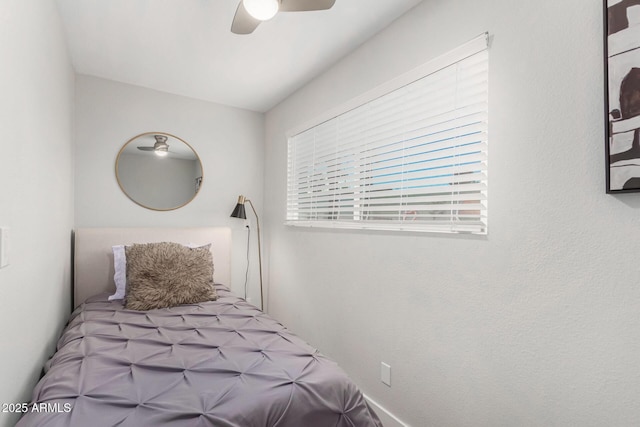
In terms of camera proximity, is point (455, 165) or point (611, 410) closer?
point (611, 410)

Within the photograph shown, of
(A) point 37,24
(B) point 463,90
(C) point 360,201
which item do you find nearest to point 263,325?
(C) point 360,201

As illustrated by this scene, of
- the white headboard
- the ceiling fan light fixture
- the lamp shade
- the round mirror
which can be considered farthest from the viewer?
the lamp shade

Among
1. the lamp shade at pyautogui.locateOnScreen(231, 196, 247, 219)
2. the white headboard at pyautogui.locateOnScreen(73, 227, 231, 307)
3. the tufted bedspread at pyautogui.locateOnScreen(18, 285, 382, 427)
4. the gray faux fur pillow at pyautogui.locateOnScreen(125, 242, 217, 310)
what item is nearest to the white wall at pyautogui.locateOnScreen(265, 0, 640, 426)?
the tufted bedspread at pyautogui.locateOnScreen(18, 285, 382, 427)

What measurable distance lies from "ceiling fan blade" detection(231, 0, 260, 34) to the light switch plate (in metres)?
1.28

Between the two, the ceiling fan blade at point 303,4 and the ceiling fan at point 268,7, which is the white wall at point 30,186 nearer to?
the ceiling fan at point 268,7

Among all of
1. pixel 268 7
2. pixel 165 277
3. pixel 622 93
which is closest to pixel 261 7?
pixel 268 7

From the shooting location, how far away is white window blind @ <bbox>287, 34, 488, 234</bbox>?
5.02 feet

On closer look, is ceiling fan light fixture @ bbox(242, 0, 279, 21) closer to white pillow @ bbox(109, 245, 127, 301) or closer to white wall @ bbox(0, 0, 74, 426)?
white wall @ bbox(0, 0, 74, 426)

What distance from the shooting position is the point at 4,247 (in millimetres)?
1005

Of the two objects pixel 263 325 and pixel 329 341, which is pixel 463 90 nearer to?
pixel 263 325

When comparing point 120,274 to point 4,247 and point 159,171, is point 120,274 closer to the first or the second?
point 159,171

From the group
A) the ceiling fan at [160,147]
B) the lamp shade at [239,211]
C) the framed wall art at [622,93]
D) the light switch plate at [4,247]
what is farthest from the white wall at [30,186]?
the framed wall art at [622,93]

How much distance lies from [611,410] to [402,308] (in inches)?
36.8

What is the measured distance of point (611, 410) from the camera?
3.52 feet
